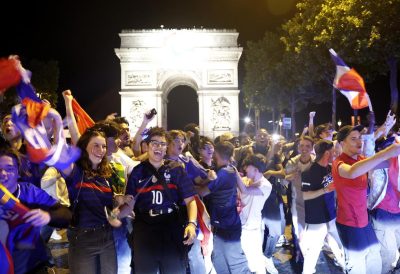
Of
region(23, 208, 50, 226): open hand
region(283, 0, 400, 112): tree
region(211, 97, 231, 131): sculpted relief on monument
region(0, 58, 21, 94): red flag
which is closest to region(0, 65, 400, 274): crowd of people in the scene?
region(23, 208, 50, 226): open hand

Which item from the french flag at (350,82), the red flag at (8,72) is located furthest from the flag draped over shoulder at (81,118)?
the french flag at (350,82)

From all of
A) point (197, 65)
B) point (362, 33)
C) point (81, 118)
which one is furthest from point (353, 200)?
point (197, 65)

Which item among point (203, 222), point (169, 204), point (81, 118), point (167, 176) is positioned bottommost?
point (203, 222)

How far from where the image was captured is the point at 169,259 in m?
3.63

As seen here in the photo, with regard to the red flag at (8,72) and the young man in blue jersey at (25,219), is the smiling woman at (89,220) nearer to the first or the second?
the young man in blue jersey at (25,219)

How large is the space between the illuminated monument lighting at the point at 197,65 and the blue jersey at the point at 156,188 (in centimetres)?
2875

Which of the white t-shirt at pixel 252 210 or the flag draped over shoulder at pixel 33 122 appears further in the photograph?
the white t-shirt at pixel 252 210

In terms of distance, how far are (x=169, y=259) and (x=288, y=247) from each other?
4231mm

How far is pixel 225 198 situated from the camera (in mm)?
4570

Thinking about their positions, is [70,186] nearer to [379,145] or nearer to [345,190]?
[345,190]

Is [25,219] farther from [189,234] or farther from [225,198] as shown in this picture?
[225,198]

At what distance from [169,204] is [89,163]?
0.80m

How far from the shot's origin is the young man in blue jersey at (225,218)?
449cm

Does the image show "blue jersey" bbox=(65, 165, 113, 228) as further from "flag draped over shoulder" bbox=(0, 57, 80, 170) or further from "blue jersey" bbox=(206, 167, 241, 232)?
"blue jersey" bbox=(206, 167, 241, 232)
